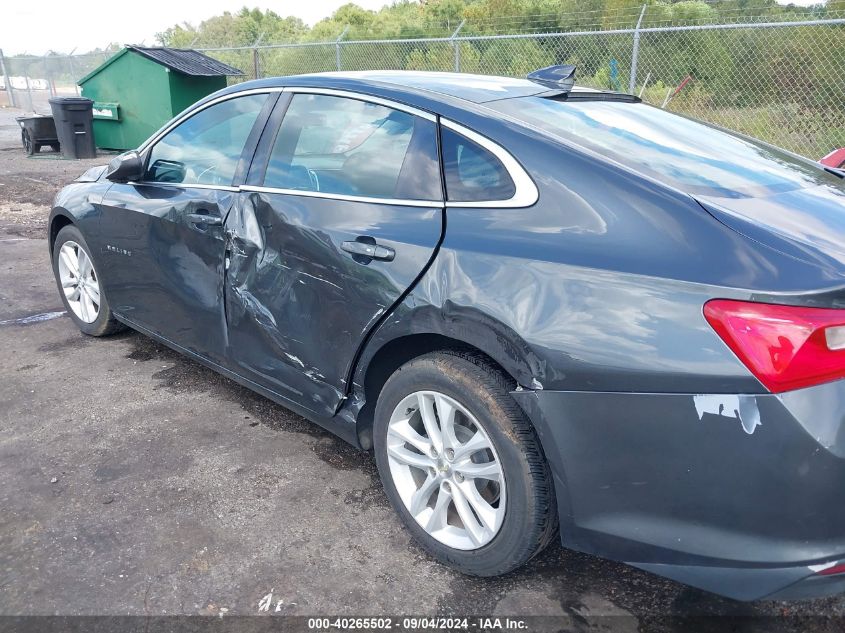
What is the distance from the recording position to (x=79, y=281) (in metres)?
4.49

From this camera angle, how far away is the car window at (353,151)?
8.29 ft

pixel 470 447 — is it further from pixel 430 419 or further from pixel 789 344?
pixel 789 344

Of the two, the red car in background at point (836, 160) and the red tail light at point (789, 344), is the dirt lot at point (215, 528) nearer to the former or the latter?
the red tail light at point (789, 344)

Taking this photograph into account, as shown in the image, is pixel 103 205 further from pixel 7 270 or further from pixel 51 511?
pixel 7 270

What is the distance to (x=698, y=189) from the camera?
6.90 ft

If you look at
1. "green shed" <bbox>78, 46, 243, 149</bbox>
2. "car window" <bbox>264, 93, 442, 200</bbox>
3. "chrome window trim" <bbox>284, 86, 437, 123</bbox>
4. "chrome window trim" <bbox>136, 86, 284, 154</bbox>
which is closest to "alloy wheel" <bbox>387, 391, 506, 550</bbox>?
"car window" <bbox>264, 93, 442, 200</bbox>

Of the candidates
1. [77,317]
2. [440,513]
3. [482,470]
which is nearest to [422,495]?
[440,513]

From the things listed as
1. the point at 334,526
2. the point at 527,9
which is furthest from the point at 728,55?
the point at 527,9

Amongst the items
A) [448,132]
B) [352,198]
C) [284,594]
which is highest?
[448,132]

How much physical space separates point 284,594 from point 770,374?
1.63 m

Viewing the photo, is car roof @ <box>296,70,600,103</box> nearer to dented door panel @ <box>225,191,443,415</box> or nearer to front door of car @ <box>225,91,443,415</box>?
front door of car @ <box>225,91,443,415</box>

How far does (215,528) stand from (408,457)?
801mm

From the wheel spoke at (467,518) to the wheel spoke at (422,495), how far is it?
0.11m

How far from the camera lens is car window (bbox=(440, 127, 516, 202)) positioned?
2291 mm
